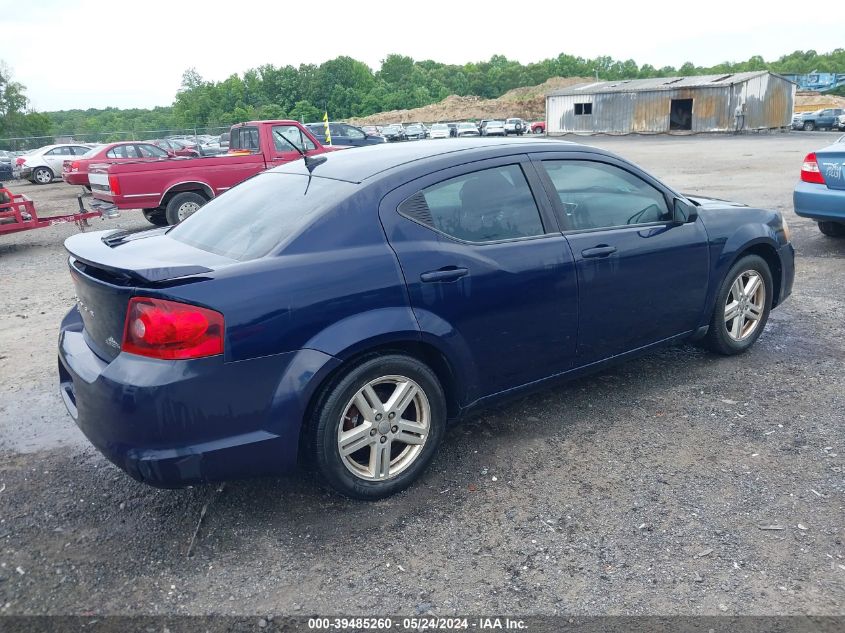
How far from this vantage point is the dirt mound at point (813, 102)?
6481 centimetres

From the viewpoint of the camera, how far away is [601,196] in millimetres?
4191

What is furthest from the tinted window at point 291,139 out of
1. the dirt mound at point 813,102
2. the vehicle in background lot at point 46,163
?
the dirt mound at point 813,102

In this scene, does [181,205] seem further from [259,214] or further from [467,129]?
[467,129]

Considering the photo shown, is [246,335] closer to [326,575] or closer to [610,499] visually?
[326,575]

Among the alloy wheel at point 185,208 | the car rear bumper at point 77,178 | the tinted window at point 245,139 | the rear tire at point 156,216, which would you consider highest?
the tinted window at point 245,139

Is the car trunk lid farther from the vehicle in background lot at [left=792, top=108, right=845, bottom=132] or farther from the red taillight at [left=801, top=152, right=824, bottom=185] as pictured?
the vehicle in background lot at [left=792, top=108, right=845, bottom=132]

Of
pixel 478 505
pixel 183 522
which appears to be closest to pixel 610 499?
pixel 478 505

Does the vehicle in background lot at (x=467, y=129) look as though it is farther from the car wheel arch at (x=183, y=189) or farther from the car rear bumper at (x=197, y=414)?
the car rear bumper at (x=197, y=414)

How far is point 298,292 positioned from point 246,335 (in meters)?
0.29

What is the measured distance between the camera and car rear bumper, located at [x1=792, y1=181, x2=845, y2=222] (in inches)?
300

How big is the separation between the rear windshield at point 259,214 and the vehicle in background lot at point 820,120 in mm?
48819

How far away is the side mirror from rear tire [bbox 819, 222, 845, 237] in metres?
5.71

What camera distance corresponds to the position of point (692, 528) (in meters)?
3.07

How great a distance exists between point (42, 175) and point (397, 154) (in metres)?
26.6
